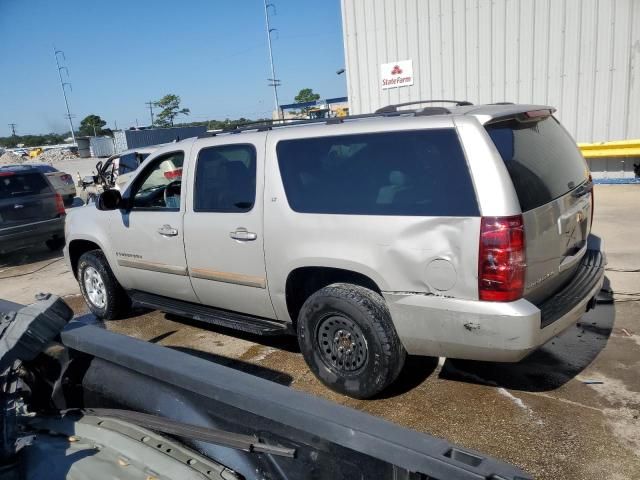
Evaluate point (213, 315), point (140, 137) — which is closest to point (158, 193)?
point (213, 315)

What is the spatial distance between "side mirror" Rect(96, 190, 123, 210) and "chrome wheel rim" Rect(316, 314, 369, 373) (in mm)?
2500

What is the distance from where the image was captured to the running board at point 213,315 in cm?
405

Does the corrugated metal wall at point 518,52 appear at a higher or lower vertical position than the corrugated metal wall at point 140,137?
higher

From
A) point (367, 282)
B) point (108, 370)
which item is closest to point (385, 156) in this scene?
point (367, 282)

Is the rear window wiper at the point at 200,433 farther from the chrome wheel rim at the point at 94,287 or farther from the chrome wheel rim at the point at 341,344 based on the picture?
the chrome wheel rim at the point at 94,287

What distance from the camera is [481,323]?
2949mm

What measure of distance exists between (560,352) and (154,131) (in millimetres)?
45927

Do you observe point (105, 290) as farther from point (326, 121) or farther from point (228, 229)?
point (326, 121)

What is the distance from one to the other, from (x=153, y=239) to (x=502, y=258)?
3.14m

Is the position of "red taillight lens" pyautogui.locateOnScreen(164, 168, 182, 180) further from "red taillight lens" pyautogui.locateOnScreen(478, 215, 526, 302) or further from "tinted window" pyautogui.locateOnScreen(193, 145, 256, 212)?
"red taillight lens" pyautogui.locateOnScreen(478, 215, 526, 302)

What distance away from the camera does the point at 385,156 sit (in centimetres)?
336

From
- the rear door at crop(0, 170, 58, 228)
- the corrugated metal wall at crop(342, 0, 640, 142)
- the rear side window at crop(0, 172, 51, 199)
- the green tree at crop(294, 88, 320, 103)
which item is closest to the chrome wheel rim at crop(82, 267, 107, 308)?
the rear door at crop(0, 170, 58, 228)

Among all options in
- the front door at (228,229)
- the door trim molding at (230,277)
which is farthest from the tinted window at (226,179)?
the door trim molding at (230,277)

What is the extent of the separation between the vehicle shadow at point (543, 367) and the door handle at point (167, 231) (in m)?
2.50
